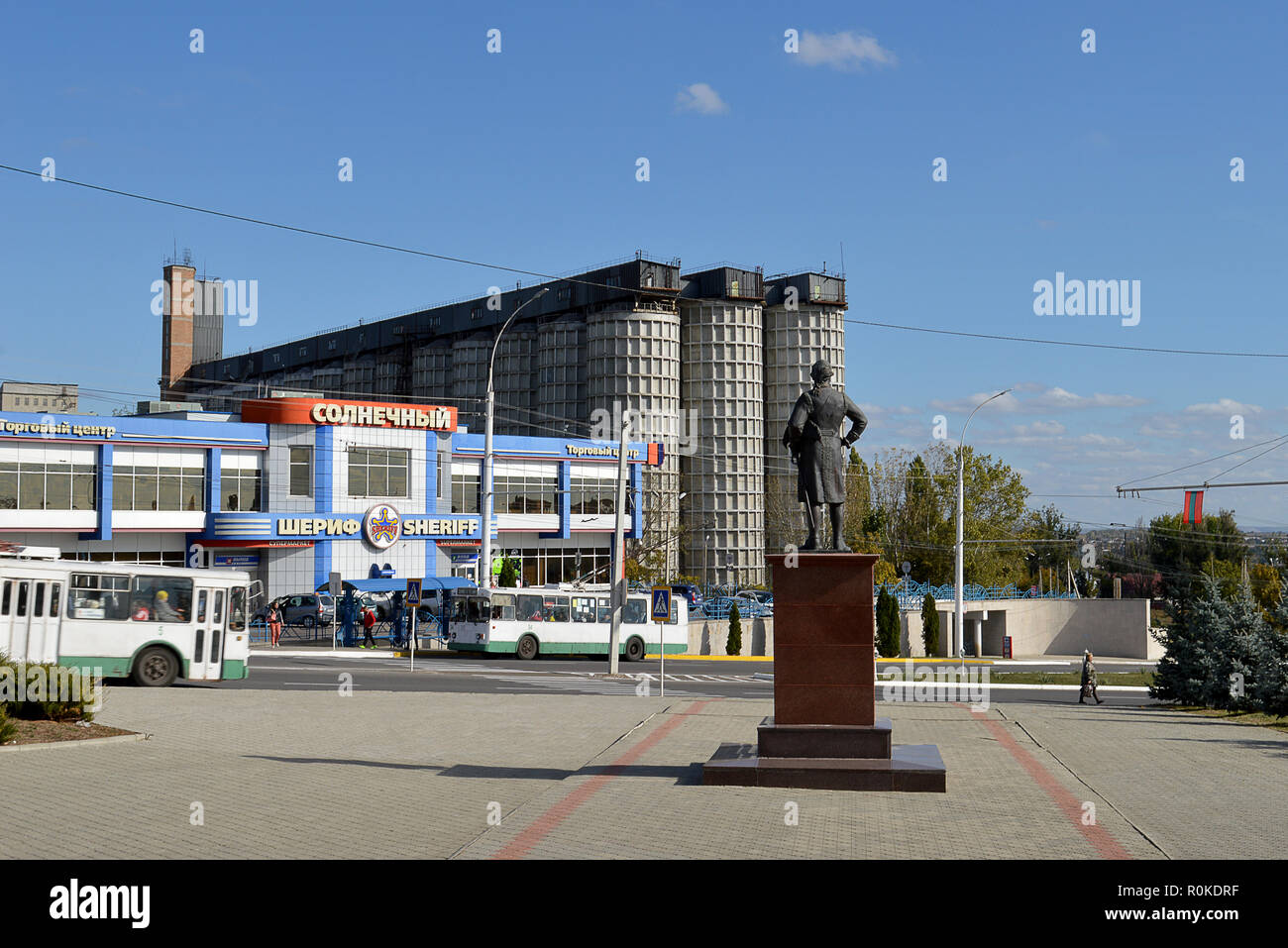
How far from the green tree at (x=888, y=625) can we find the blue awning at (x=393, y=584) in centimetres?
1628

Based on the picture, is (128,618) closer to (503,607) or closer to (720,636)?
(503,607)

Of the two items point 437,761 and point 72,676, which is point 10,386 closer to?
point 72,676

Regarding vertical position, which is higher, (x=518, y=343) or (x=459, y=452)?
(x=518, y=343)

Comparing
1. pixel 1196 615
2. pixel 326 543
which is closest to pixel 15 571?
pixel 1196 615

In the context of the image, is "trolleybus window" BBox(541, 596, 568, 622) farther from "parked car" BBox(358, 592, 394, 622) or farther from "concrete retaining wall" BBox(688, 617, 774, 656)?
"concrete retaining wall" BBox(688, 617, 774, 656)

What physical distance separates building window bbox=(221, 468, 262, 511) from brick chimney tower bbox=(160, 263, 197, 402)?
55.2 m

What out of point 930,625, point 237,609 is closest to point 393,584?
point 237,609

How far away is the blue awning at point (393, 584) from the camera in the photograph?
46906mm

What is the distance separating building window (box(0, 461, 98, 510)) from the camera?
160 feet

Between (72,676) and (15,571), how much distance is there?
25.8 ft

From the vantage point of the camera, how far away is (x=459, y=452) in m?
62.2

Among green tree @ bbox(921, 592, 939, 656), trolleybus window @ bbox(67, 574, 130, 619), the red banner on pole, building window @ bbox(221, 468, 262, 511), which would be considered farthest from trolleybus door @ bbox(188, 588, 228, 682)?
green tree @ bbox(921, 592, 939, 656)

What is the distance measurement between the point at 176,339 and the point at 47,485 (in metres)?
69.4

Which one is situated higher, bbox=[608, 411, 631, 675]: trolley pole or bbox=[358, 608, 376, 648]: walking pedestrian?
bbox=[608, 411, 631, 675]: trolley pole
